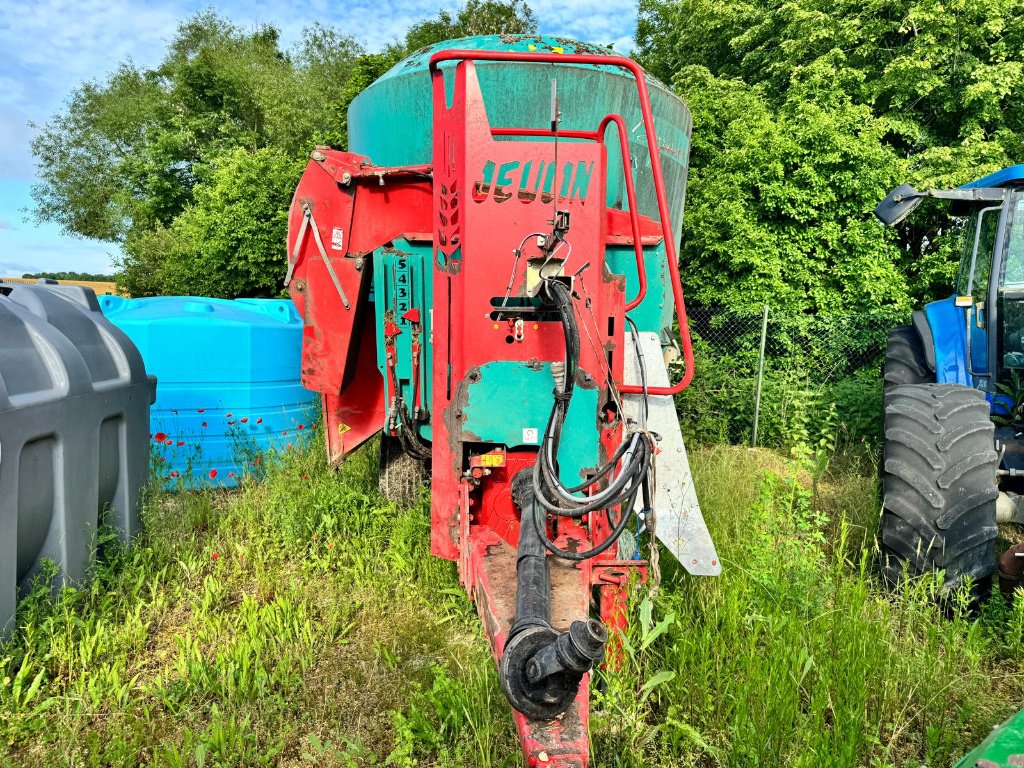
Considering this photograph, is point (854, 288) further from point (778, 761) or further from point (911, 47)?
point (778, 761)

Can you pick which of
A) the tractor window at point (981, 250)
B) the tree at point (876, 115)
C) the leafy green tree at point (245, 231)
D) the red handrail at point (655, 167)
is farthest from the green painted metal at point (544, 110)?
the leafy green tree at point (245, 231)

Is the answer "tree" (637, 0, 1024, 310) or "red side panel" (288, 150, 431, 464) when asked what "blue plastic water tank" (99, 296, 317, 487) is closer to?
"red side panel" (288, 150, 431, 464)

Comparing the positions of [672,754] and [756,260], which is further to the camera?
[756,260]

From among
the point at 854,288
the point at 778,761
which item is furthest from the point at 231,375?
the point at 854,288

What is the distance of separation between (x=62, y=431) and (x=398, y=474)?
2236 millimetres

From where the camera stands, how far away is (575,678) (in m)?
1.83

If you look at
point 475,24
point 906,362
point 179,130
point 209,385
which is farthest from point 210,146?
point 906,362

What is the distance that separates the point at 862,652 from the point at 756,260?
7.15m

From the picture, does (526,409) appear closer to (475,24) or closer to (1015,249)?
(1015,249)

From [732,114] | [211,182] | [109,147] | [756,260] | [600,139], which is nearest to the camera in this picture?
[600,139]

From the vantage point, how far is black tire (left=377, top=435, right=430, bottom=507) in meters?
4.95

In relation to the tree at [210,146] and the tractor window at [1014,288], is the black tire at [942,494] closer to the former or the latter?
the tractor window at [1014,288]

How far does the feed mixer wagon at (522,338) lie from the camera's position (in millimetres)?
2221

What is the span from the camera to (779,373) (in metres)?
8.31
